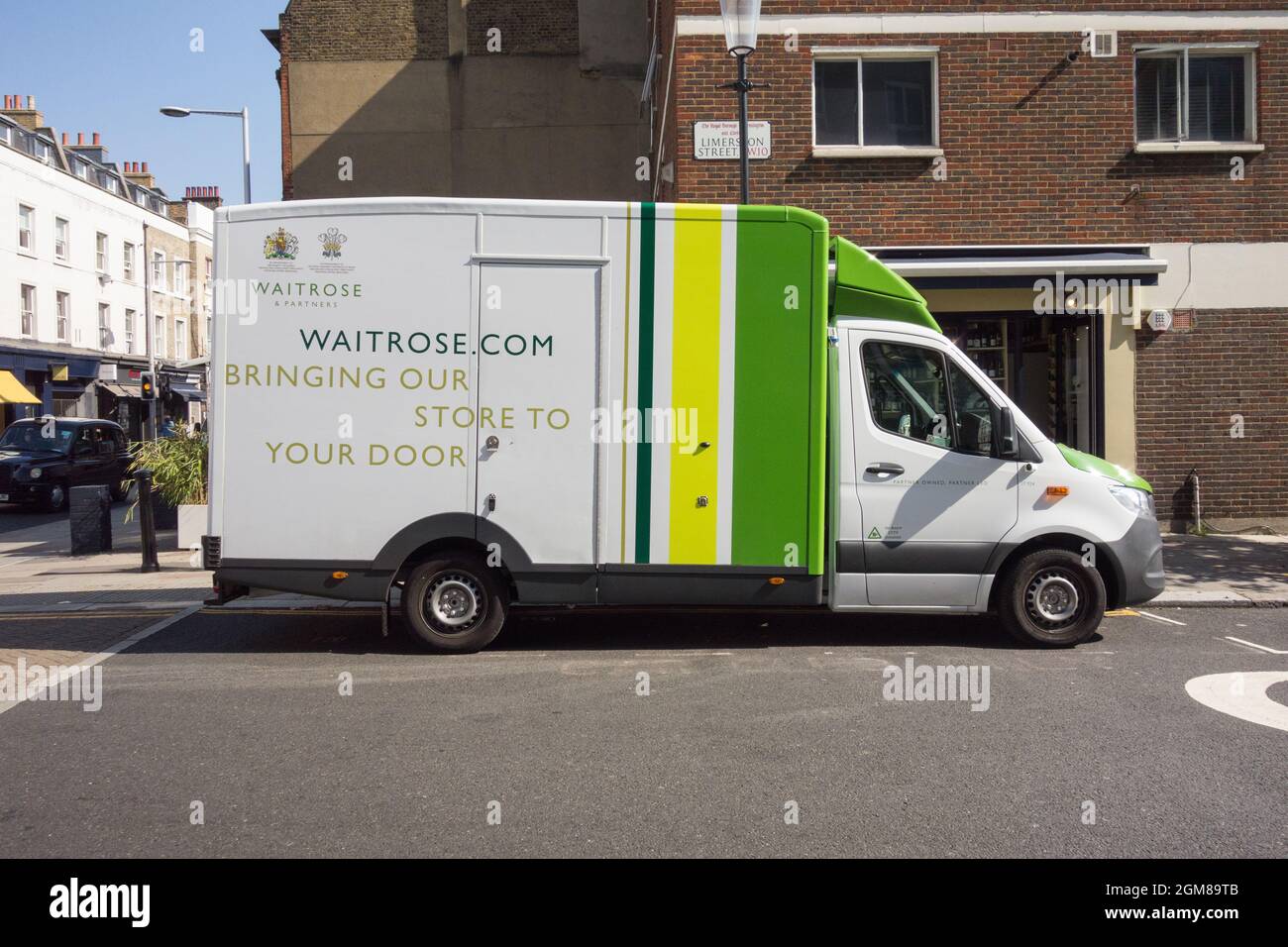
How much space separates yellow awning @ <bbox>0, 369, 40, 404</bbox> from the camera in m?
33.4

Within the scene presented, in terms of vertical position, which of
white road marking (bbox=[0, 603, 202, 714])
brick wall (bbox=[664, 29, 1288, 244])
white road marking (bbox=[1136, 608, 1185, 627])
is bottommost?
white road marking (bbox=[0, 603, 202, 714])

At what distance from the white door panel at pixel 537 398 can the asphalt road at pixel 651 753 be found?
110cm

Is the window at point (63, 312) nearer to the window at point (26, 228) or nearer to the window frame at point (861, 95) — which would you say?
the window at point (26, 228)

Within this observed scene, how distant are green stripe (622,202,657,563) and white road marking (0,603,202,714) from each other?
12.7 feet

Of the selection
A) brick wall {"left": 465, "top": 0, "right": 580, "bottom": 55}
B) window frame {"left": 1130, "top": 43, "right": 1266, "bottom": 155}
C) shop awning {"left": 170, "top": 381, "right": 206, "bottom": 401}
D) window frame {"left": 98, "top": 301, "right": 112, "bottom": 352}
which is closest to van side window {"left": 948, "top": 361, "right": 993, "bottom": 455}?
window frame {"left": 1130, "top": 43, "right": 1266, "bottom": 155}

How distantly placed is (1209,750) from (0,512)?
23.7 meters

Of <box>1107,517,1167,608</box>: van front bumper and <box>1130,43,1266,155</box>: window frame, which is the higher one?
<box>1130,43,1266,155</box>: window frame

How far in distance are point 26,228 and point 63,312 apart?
3668mm

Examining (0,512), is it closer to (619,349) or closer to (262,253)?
(262,253)

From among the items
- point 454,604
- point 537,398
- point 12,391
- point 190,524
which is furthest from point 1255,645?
point 12,391

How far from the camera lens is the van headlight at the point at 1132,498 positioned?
7.41m

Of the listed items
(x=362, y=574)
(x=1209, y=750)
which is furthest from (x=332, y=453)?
(x=1209, y=750)

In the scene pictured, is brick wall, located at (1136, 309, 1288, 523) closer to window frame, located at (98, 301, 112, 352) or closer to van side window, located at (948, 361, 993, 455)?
van side window, located at (948, 361, 993, 455)

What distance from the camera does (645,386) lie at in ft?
23.7
